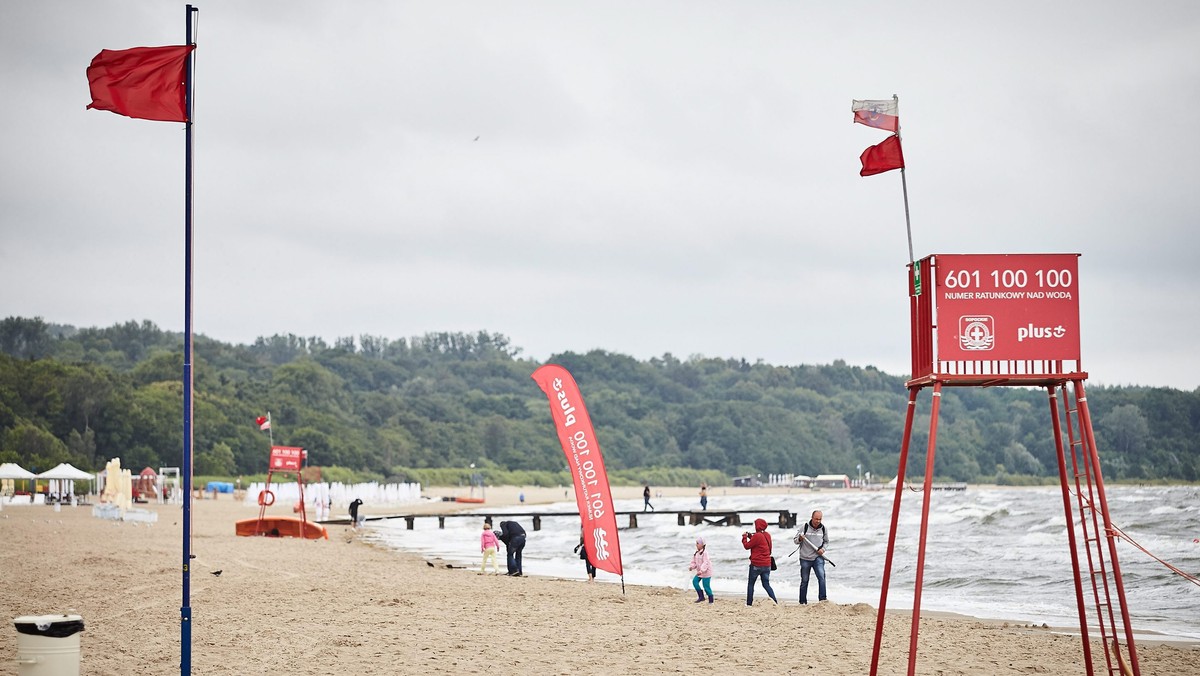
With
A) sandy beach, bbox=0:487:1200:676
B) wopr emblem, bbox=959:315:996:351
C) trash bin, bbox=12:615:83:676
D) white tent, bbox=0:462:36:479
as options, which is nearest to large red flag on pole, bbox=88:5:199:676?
trash bin, bbox=12:615:83:676

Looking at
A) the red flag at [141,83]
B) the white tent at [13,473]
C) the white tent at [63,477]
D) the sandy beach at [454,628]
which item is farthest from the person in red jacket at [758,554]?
the white tent at [13,473]

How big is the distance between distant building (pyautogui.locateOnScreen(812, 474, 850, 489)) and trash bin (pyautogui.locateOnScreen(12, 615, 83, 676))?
479 ft

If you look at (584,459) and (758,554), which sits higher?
(584,459)

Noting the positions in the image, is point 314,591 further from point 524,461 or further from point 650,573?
point 524,461

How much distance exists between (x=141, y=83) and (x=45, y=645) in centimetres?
462

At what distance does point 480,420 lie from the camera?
459ft

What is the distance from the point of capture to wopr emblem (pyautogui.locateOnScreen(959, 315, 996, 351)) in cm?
939

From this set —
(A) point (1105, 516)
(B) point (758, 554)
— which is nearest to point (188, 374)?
(A) point (1105, 516)

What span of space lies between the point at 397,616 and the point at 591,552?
3055 millimetres

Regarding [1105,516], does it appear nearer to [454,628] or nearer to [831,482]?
[454,628]

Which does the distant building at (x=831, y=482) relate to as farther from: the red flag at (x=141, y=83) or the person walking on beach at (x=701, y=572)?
the red flag at (x=141, y=83)

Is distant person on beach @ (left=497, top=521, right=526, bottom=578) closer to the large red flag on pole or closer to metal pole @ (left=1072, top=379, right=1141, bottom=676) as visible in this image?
the large red flag on pole

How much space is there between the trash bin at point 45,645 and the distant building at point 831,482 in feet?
479

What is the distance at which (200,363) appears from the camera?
120 metres
